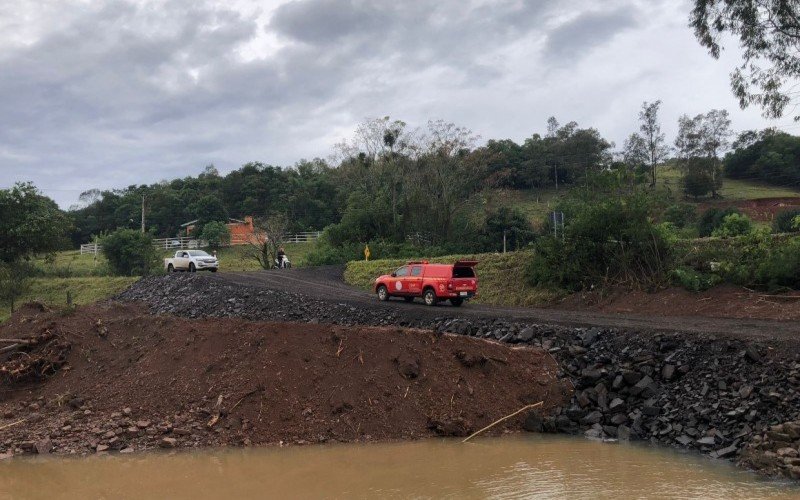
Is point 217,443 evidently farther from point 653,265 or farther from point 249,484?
point 653,265

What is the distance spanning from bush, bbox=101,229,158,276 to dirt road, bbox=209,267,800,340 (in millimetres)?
18209

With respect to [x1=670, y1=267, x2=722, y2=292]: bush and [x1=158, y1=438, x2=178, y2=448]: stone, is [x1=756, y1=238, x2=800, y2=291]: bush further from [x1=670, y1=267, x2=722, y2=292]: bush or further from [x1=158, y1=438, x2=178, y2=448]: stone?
[x1=158, y1=438, x2=178, y2=448]: stone

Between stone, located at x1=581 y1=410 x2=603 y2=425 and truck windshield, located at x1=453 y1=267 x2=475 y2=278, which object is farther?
truck windshield, located at x1=453 y1=267 x2=475 y2=278

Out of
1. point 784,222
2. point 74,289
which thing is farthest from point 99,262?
point 784,222

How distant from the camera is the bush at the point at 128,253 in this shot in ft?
159

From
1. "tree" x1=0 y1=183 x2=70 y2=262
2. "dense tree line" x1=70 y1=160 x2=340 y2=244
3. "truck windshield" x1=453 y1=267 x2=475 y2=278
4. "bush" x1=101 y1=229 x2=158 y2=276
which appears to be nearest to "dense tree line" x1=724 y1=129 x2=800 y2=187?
"dense tree line" x1=70 y1=160 x2=340 y2=244

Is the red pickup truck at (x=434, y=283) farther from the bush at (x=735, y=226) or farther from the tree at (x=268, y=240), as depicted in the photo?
the tree at (x=268, y=240)

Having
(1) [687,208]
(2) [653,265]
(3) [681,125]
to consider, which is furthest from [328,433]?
(3) [681,125]

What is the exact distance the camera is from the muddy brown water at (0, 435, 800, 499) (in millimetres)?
9289

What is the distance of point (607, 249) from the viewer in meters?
23.8

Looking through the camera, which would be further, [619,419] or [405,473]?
[619,419]

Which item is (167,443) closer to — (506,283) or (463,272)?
(463,272)

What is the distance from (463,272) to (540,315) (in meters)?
4.31

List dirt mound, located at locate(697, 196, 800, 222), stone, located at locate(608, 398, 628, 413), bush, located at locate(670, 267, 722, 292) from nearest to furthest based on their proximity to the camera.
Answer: stone, located at locate(608, 398, 628, 413) < bush, located at locate(670, 267, 722, 292) < dirt mound, located at locate(697, 196, 800, 222)
